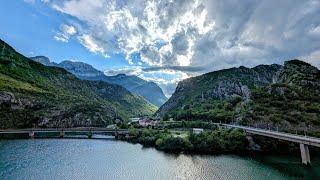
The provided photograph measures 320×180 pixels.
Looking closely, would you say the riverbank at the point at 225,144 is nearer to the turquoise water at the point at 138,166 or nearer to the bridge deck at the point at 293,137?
the bridge deck at the point at 293,137

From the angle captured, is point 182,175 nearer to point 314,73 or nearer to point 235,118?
point 235,118

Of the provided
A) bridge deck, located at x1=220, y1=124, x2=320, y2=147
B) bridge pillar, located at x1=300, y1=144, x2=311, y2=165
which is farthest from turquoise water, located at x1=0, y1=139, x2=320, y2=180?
bridge deck, located at x1=220, y1=124, x2=320, y2=147

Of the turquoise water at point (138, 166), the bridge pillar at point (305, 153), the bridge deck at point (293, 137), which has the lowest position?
the turquoise water at point (138, 166)

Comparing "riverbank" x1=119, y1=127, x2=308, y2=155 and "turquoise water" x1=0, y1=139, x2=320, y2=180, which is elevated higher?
"riverbank" x1=119, y1=127, x2=308, y2=155

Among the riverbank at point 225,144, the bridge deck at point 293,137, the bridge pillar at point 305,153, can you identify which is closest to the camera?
the bridge deck at point 293,137

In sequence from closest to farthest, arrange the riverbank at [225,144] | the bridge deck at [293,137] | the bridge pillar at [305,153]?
the bridge deck at [293,137] < the bridge pillar at [305,153] < the riverbank at [225,144]

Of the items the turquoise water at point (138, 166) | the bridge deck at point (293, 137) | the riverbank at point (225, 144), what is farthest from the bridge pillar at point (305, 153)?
the riverbank at point (225, 144)

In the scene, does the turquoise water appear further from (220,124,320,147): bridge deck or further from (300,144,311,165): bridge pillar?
(220,124,320,147): bridge deck

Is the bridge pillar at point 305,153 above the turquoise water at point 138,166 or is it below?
above

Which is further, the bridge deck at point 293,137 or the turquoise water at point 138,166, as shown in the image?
the bridge deck at point 293,137

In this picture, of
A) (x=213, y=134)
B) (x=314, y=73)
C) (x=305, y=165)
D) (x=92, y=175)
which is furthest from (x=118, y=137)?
(x=314, y=73)

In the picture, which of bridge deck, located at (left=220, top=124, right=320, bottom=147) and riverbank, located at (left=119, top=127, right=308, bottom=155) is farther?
riverbank, located at (left=119, top=127, right=308, bottom=155)

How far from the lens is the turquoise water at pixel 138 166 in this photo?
79738 mm

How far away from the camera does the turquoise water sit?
79738 millimetres
